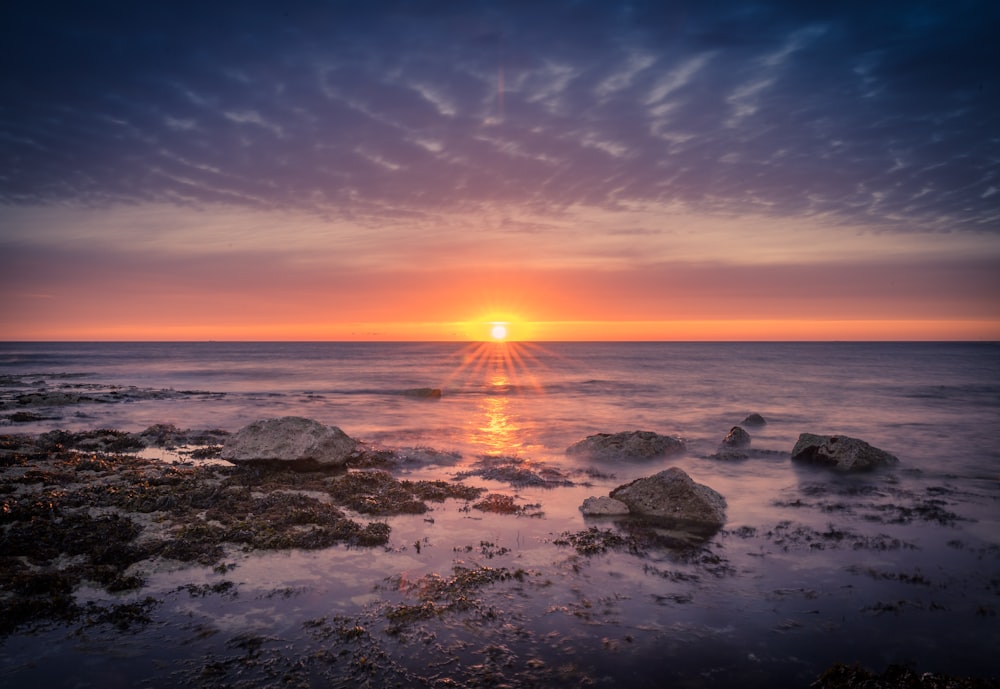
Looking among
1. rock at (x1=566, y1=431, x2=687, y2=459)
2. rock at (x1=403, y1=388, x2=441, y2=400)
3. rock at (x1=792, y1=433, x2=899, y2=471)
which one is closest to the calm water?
rock at (x1=403, y1=388, x2=441, y2=400)

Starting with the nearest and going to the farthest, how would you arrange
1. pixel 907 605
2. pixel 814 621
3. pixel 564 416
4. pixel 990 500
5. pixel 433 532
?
pixel 814 621, pixel 907 605, pixel 433 532, pixel 990 500, pixel 564 416

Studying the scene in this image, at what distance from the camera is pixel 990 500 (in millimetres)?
17203

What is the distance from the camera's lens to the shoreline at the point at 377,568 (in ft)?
25.6

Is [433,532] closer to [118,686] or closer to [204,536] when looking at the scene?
[204,536]

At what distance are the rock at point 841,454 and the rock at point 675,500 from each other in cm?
934

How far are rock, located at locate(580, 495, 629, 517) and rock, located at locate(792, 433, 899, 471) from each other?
39.5ft

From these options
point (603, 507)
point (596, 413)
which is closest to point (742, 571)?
point (603, 507)

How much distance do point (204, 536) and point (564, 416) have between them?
103 ft

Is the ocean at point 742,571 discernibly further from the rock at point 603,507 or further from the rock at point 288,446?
the rock at point 288,446

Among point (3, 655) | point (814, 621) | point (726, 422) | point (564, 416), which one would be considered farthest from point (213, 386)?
point (814, 621)

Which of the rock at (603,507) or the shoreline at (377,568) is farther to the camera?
the rock at (603,507)

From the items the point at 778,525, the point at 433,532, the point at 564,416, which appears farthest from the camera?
the point at 564,416

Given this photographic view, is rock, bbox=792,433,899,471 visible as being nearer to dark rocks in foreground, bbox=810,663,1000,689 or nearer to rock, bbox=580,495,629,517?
rock, bbox=580,495,629,517

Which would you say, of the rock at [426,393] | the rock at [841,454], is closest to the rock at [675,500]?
the rock at [841,454]
